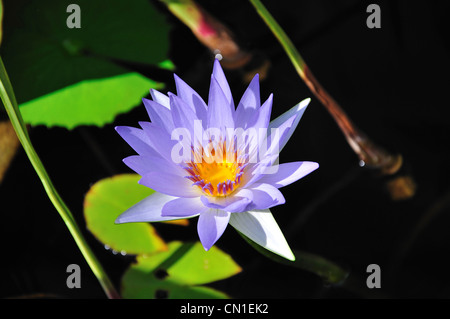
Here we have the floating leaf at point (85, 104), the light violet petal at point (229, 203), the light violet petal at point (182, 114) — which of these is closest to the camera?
the light violet petal at point (229, 203)

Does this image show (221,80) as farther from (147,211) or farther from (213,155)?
(147,211)

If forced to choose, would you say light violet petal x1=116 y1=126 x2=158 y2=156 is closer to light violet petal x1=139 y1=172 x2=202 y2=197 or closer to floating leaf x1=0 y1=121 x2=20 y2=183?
light violet petal x1=139 y1=172 x2=202 y2=197

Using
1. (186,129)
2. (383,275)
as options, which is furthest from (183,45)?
(383,275)

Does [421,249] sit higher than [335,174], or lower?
lower

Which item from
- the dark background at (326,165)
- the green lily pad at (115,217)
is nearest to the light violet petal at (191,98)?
the green lily pad at (115,217)

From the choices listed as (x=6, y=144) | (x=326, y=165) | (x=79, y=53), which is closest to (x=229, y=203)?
(x=326, y=165)

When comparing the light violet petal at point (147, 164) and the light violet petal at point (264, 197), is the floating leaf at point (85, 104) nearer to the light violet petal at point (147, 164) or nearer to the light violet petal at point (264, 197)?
the light violet petal at point (147, 164)
